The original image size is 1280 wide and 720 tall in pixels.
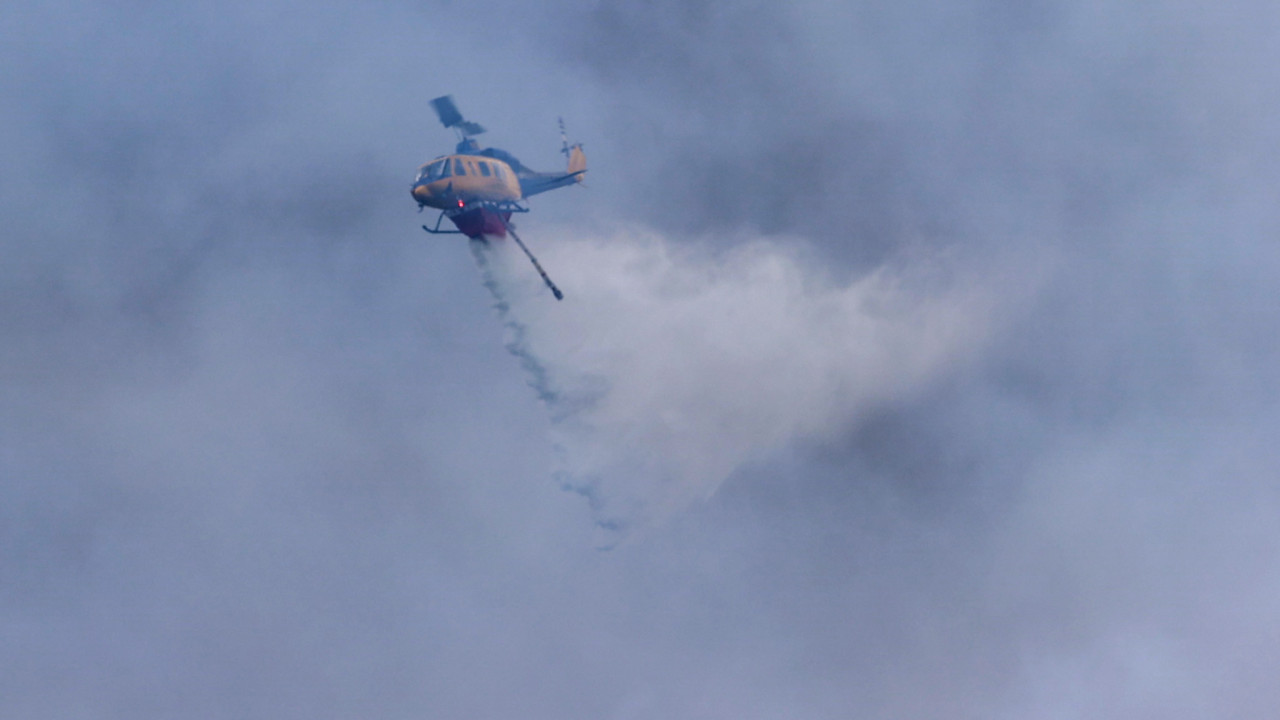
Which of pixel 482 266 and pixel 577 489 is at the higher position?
pixel 482 266

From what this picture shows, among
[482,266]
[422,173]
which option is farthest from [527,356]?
[422,173]

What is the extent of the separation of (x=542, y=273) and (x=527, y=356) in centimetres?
549

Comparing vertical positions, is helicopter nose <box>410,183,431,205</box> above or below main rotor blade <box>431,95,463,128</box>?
below

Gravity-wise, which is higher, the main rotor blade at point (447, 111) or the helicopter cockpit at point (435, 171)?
the main rotor blade at point (447, 111)

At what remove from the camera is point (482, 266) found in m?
66.2

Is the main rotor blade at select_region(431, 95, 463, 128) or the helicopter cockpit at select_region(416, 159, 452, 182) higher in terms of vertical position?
the main rotor blade at select_region(431, 95, 463, 128)

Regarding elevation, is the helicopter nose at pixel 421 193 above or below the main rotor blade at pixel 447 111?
below

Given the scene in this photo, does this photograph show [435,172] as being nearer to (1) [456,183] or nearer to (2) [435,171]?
(2) [435,171]

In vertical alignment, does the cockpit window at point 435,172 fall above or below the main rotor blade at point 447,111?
below

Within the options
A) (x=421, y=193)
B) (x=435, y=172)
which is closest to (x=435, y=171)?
(x=435, y=172)

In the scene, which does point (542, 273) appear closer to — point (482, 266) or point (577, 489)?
point (482, 266)

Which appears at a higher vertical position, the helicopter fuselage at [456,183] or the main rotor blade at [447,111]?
the main rotor blade at [447,111]

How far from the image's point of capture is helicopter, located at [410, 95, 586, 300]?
205ft

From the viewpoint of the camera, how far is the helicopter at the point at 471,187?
62406 mm
